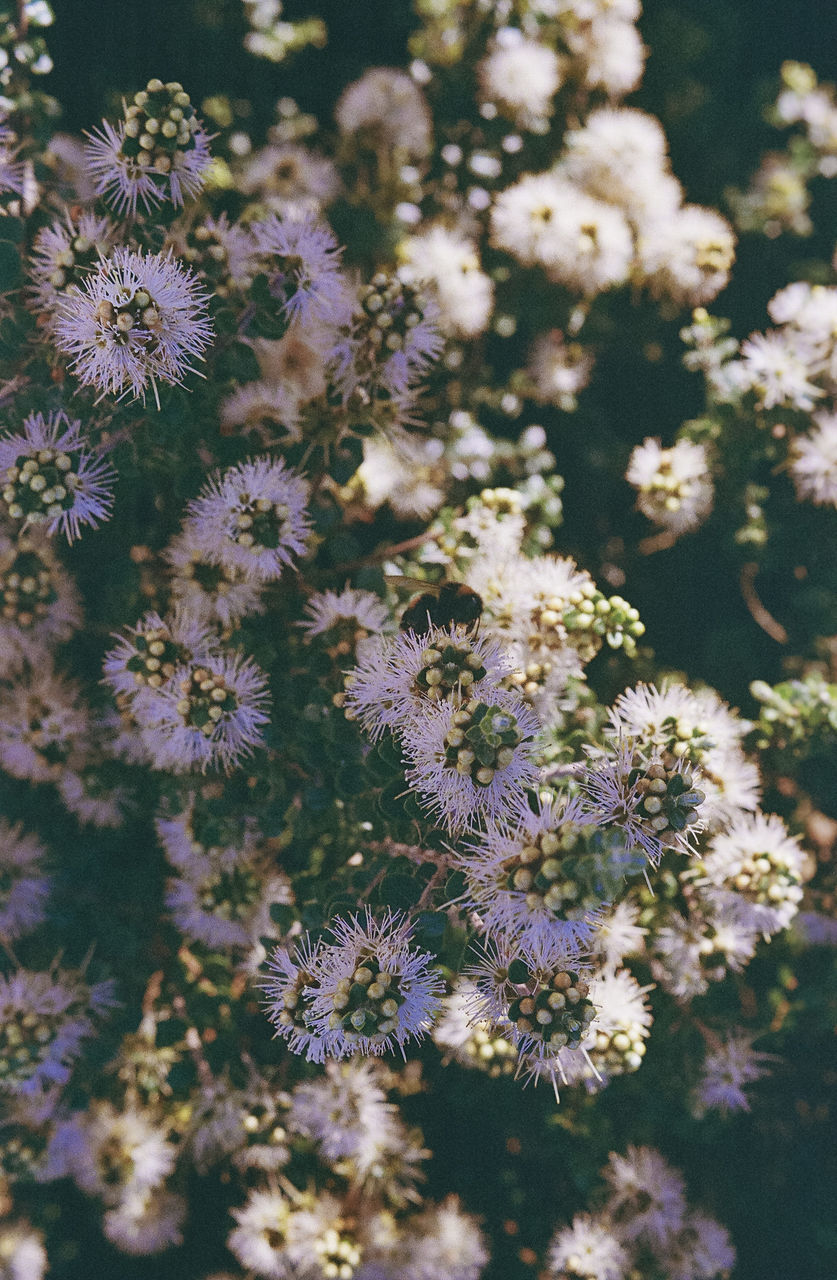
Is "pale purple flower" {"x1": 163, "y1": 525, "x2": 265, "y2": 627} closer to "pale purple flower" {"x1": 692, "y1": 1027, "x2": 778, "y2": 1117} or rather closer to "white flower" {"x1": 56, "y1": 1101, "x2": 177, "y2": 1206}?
"white flower" {"x1": 56, "y1": 1101, "x2": 177, "y2": 1206}

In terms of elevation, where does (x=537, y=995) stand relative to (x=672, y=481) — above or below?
below

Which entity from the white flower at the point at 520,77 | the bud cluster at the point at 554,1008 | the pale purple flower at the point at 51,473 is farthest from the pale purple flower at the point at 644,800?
the white flower at the point at 520,77

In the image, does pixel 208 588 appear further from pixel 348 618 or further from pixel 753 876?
pixel 753 876

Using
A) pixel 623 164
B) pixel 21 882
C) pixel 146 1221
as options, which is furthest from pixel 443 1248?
pixel 623 164

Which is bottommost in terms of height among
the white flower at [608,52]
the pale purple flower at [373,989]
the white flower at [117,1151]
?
the white flower at [117,1151]

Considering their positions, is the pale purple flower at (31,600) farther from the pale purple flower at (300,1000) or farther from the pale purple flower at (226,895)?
the pale purple flower at (300,1000)

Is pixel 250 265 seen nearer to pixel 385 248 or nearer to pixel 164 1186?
pixel 385 248
